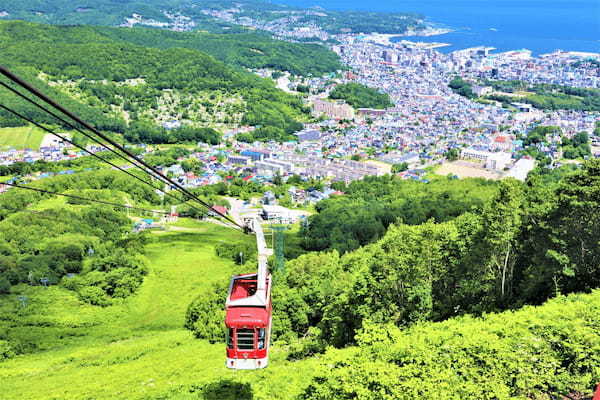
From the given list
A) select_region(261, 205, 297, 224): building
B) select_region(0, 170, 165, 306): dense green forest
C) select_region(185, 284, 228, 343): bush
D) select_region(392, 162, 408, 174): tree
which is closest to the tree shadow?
select_region(185, 284, 228, 343): bush

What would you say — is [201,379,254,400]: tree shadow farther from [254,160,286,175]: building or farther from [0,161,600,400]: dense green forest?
[254,160,286,175]: building

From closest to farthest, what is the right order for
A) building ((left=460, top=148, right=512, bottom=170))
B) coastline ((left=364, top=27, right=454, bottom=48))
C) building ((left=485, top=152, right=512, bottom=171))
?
1. building ((left=485, top=152, right=512, bottom=171))
2. building ((left=460, top=148, right=512, bottom=170))
3. coastline ((left=364, top=27, right=454, bottom=48))

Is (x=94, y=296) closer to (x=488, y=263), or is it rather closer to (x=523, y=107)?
(x=488, y=263)

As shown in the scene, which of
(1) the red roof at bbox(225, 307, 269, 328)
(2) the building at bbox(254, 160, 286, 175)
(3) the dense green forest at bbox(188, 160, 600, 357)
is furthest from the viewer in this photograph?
(2) the building at bbox(254, 160, 286, 175)

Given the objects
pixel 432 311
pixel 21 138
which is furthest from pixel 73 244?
pixel 21 138

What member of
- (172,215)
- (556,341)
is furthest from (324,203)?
(556,341)

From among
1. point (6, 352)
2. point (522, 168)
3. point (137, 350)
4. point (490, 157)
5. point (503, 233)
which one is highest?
point (503, 233)

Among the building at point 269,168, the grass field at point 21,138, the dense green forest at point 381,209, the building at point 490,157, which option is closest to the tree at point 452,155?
the building at point 490,157
